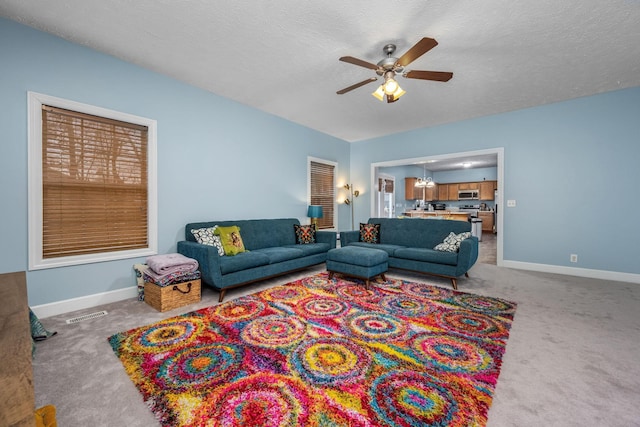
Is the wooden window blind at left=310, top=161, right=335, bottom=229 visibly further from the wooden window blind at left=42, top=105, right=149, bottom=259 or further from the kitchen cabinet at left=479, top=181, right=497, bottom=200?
the kitchen cabinet at left=479, top=181, right=497, bottom=200

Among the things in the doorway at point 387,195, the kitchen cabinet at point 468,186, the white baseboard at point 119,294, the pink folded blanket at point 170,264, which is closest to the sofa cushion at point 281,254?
the pink folded blanket at point 170,264

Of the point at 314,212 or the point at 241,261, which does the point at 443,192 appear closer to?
the point at 314,212

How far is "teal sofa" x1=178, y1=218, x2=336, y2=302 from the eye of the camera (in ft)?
10.0

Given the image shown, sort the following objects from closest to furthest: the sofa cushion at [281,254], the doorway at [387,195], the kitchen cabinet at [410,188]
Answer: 1. the sofa cushion at [281,254]
2. the doorway at [387,195]
3. the kitchen cabinet at [410,188]

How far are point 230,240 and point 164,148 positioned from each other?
58.2 inches

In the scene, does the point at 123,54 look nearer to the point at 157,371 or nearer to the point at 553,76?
the point at 157,371

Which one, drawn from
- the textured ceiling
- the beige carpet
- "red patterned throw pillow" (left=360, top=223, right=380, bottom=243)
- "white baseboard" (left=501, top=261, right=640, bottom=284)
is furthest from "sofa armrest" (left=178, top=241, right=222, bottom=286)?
"white baseboard" (left=501, top=261, right=640, bottom=284)

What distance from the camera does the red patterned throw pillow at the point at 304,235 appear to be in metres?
4.74

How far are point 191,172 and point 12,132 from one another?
1.67m

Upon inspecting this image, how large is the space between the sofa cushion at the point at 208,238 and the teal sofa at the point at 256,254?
0.09 metres

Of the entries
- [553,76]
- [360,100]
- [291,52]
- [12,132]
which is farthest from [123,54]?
[553,76]

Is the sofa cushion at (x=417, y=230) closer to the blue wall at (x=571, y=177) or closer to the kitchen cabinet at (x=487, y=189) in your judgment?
the blue wall at (x=571, y=177)

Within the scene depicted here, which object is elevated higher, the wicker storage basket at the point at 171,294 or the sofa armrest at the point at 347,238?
the sofa armrest at the point at 347,238

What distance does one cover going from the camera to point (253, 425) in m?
1.34
